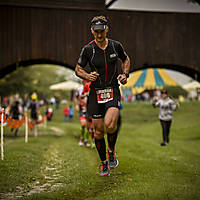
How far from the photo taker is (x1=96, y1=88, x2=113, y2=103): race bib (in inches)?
242

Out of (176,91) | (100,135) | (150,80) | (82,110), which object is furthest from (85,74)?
(176,91)

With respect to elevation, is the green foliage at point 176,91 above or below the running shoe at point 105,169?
above

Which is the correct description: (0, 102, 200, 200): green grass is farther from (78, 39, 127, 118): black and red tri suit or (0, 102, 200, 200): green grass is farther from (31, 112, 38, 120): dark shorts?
(31, 112, 38, 120): dark shorts

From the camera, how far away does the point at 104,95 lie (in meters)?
6.15

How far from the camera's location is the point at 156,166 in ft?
26.0

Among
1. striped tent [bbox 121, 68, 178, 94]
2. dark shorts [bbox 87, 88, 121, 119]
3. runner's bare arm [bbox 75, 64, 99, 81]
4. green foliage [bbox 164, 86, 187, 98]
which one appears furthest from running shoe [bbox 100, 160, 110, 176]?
green foliage [bbox 164, 86, 187, 98]

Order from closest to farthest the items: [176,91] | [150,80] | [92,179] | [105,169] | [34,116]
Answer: [92,179], [105,169], [34,116], [150,80], [176,91]

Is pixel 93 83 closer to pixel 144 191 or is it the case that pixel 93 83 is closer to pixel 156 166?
pixel 144 191

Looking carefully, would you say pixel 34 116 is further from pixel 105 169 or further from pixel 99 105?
pixel 99 105

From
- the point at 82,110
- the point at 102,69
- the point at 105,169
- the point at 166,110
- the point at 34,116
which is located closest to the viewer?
the point at 102,69

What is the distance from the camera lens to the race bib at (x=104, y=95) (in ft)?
20.2

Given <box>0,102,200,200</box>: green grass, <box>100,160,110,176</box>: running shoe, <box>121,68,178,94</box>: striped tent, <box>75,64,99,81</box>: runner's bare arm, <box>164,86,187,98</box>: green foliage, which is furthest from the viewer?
<box>164,86,187,98</box>: green foliage

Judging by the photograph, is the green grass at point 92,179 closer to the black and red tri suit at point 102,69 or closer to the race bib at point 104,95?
the black and red tri suit at point 102,69

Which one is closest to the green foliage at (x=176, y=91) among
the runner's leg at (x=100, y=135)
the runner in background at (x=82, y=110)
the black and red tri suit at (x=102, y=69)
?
the runner in background at (x=82, y=110)
